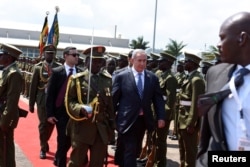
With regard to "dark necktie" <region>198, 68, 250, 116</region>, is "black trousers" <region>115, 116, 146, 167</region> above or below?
below

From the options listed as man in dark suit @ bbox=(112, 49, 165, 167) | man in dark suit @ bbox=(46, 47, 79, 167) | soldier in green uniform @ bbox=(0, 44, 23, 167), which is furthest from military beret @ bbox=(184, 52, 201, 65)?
soldier in green uniform @ bbox=(0, 44, 23, 167)

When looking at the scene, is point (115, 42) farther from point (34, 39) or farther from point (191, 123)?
point (191, 123)

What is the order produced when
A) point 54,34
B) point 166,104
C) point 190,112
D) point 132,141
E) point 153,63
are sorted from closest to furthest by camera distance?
point 132,141 → point 190,112 → point 166,104 → point 153,63 → point 54,34

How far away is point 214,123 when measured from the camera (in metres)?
2.54

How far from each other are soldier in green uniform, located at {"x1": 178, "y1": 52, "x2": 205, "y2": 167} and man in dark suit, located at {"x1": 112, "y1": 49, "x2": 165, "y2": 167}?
1.41 ft

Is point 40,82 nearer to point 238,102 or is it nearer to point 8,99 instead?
point 8,99

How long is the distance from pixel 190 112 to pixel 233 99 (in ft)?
12.8

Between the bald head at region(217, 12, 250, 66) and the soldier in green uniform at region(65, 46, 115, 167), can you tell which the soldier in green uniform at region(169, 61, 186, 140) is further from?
the bald head at region(217, 12, 250, 66)

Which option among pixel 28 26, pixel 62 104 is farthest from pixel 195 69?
pixel 28 26

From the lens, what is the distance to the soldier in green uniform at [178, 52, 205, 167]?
6297 millimetres

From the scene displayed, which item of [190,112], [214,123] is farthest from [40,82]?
[214,123]

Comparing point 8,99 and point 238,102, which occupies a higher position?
point 238,102

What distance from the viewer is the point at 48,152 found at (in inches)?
328

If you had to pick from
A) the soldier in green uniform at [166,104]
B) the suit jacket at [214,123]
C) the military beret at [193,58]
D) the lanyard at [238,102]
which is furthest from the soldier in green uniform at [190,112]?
the lanyard at [238,102]
